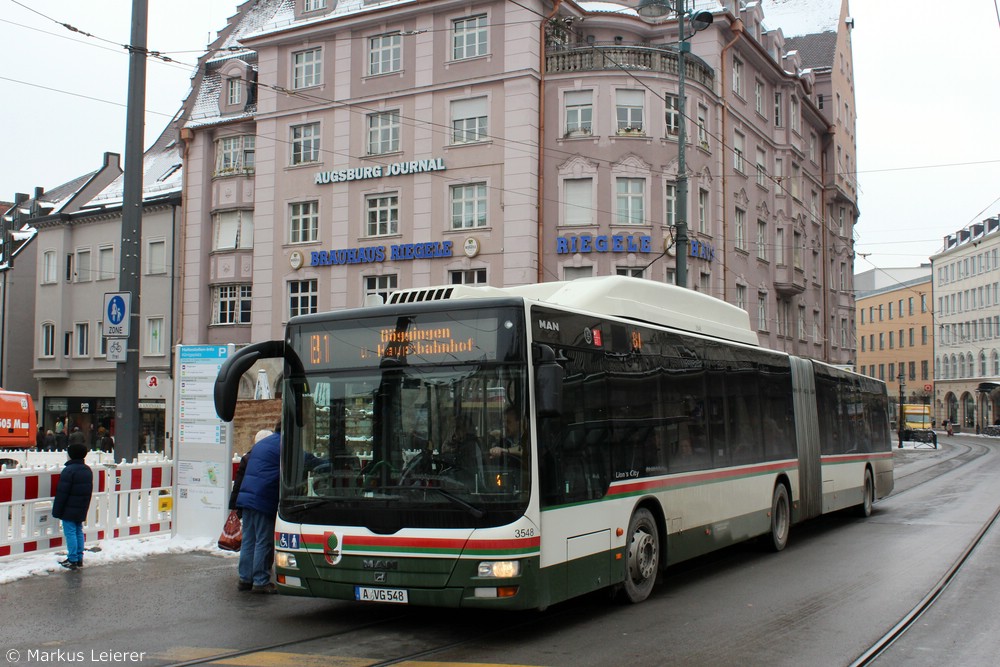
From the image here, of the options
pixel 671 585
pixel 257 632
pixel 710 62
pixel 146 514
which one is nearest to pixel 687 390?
pixel 671 585

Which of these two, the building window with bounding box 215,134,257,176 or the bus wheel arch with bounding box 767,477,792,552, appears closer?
the bus wheel arch with bounding box 767,477,792,552

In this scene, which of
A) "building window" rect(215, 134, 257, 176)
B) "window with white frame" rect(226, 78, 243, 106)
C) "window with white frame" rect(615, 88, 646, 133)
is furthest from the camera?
"window with white frame" rect(226, 78, 243, 106)

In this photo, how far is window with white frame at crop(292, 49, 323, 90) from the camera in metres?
37.1

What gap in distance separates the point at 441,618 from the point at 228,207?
32.4 metres

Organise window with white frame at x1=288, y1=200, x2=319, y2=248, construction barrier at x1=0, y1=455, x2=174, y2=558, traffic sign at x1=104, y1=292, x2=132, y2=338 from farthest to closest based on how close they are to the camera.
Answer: window with white frame at x1=288, y1=200, x2=319, y2=248
traffic sign at x1=104, y1=292, x2=132, y2=338
construction barrier at x1=0, y1=455, x2=174, y2=558

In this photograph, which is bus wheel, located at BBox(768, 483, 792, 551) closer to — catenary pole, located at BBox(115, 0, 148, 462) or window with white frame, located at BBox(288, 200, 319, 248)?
catenary pole, located at BBox(115, 0, 148, 462)

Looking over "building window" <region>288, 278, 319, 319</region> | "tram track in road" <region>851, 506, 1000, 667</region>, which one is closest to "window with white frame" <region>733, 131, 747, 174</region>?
"building window" <region>288, 278, 319, 319</region>

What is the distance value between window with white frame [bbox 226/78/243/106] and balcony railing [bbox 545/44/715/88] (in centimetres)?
1323

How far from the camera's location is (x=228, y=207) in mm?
39062

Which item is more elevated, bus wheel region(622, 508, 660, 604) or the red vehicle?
the red vehicle

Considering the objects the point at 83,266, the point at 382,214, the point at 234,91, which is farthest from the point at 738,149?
the point at 83,266

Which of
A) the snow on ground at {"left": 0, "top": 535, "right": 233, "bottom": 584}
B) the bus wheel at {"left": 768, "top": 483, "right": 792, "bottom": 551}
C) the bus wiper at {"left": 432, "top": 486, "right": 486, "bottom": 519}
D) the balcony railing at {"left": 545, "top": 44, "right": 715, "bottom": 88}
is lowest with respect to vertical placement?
the snow on ground at {"left": 0, "top": 535, "right": 233, "bottom": 584}

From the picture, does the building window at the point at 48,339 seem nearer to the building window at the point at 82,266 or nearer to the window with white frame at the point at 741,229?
the building window at the point at 82,266

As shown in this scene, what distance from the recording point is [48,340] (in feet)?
155
